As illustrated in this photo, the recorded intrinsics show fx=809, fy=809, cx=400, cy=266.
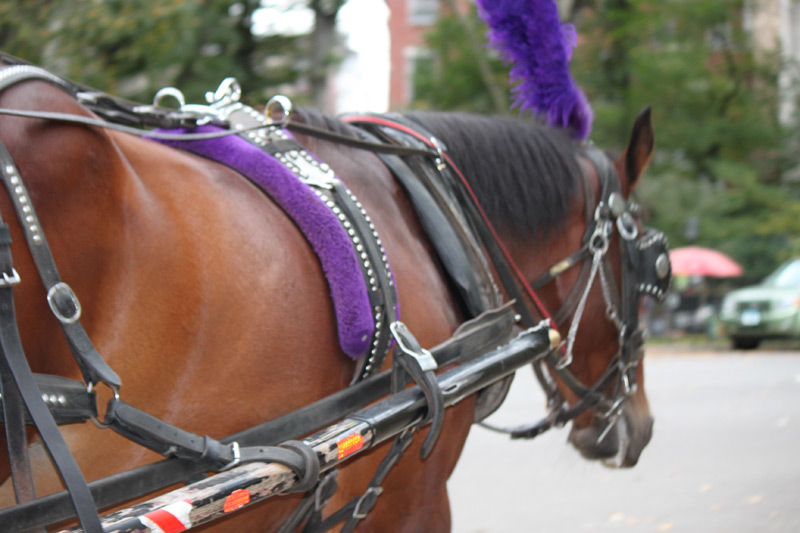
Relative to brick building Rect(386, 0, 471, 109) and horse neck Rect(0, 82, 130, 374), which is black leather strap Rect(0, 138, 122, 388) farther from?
brick building Rect(386, 0, 471, 109)

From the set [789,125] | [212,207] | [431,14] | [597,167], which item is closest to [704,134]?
[789,125]

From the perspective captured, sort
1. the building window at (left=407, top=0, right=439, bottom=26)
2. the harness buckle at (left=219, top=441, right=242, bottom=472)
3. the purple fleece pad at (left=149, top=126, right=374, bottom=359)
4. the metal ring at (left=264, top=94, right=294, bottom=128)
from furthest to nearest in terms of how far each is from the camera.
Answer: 1. the building window at (left=407, top=0, right=439, bottom=26)
2. the metal ring at (left=264, top=94, right=294, bottom=128)
3. the purple fleece pad at (left=149, top=126, right=374, bottom=359)
4. the harness buckle at (left=219, top=441, right=242, bottom=472)

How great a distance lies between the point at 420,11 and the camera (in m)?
26.8

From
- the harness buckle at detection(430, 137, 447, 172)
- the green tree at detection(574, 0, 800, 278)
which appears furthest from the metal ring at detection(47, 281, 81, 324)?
the green tree at detection(574, 0, 800, 278)

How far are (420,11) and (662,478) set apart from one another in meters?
23.7

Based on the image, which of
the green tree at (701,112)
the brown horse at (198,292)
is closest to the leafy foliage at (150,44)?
the brown horse at (198,292)

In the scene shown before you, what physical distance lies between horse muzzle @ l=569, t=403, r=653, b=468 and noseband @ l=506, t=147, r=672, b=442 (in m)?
0.03

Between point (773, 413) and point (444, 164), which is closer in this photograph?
point (444, 164)

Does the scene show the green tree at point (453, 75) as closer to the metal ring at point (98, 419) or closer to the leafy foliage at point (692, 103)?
the leafy foliage at point (692, 103)

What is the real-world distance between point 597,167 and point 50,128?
6.05ft

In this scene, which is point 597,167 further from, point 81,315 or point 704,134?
point 704,134

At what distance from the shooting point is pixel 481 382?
77.9 inches

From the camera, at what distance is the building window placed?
2647 cm

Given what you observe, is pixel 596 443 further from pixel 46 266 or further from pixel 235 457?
pixel 46 266
